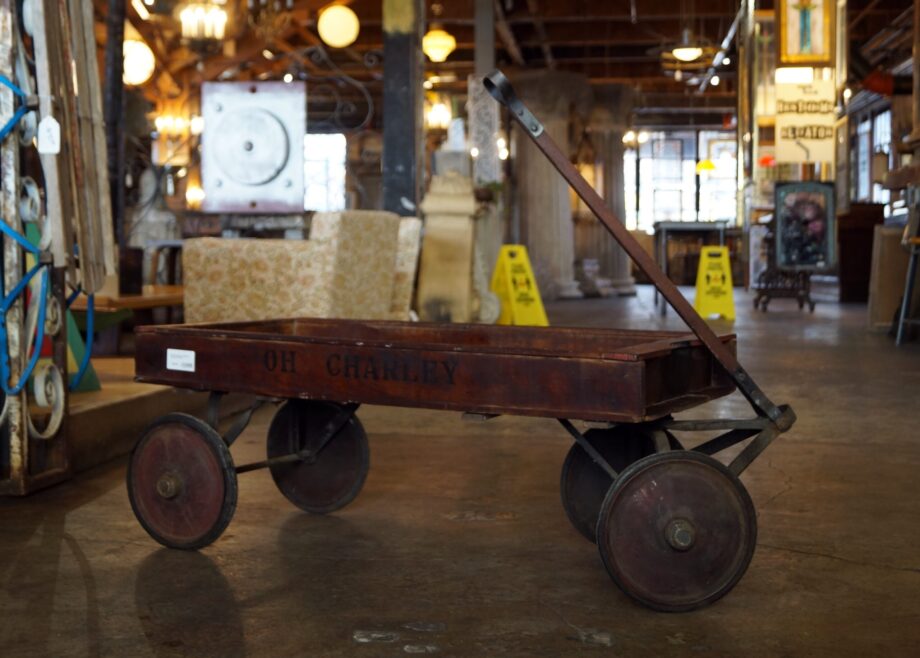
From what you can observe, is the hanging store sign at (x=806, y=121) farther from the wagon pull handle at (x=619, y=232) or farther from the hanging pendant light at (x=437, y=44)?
the wagon pull handle at (x=619, y=232)

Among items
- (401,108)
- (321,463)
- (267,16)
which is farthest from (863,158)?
(321,463)

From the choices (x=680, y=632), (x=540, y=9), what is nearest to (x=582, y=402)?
(x=680, y=632)

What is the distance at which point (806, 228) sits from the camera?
1277 cm

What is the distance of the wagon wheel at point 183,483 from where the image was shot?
271 cm

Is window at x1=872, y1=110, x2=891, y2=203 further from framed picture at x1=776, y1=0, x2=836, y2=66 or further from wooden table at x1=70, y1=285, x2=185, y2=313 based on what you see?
wooden table at x1=70, y1=285, x2=185, y2=313

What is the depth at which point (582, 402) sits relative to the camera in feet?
7.46

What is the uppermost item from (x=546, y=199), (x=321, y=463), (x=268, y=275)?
(x=546, y=199)

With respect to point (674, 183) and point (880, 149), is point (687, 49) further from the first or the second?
point (674, 183)

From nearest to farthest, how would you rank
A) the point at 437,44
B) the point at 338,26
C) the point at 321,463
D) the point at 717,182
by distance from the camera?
the point at 321,463
the point at 338,26
the point at 437,44
the point at 717,182

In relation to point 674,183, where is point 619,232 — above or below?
below

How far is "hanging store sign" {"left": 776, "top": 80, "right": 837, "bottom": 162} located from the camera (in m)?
13.1

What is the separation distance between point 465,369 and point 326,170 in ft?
80.0

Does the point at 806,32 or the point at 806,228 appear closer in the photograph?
the point at 806,32

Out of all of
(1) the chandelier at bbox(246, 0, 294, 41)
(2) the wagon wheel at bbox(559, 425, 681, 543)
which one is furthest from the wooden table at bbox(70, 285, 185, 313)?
(1) the chandelier at bbox(246, 0, 294, 41)
